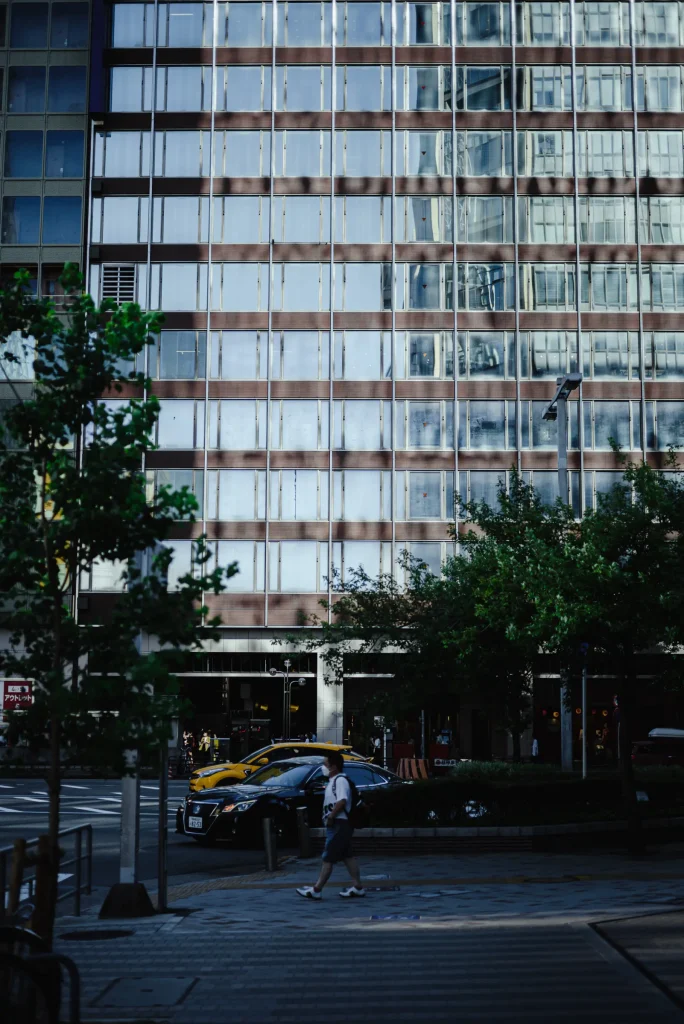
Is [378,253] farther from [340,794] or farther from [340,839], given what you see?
[340,839]

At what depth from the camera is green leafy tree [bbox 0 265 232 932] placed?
29.6ft

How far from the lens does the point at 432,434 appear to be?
57.7 metres

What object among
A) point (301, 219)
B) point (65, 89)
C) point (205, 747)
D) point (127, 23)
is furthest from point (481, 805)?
point (127, 23)

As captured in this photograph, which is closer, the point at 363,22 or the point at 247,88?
the point at 247,88

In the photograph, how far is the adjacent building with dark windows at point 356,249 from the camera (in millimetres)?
57094

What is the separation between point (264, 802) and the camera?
78.8ft

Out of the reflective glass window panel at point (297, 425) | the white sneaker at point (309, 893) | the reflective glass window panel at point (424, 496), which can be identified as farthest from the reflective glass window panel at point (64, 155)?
the white sneaker at point (309, 893)

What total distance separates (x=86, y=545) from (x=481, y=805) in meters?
14.1

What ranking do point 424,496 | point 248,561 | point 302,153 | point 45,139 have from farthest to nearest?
point 45,139, point 302,153, point 424,496, point 248,561

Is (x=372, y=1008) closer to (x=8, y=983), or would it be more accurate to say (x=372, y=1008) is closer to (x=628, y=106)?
(x=8, y=983)

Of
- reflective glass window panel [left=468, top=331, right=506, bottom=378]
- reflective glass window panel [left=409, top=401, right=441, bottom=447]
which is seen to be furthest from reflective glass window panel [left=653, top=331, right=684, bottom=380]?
reflective glass window panel [left=409, top=401, right=441, bottom=447]

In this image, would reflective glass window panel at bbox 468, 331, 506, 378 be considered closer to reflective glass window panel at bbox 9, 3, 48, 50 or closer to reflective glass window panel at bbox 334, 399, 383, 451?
reflective glass window panel at bbox 334, 399, 383, 451

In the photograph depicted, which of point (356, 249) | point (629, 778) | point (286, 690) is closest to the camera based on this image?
point (629, 778)

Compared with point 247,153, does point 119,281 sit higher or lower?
lower
